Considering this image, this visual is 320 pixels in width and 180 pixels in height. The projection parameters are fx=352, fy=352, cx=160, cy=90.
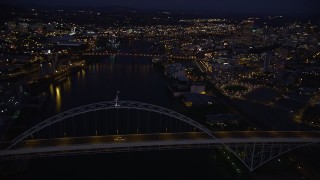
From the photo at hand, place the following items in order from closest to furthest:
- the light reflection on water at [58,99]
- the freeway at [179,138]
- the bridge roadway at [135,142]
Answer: the bridge roadway at [135,142] → the freeway at [179,138] → the light reflection on water at [58,99]

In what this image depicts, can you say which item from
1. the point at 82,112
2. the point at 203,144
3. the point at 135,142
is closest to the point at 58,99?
the point at 82,112

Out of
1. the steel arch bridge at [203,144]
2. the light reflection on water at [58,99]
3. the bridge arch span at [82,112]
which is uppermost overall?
the bridge arch span at [82,112]

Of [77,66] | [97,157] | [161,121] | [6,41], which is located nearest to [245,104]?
[161,121]

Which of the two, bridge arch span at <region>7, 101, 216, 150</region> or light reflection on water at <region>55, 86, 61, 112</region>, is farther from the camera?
light reflection on water at <region>55, 86, 61, 112</region>

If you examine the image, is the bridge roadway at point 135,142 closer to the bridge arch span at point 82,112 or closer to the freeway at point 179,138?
the freeway at point 179,138

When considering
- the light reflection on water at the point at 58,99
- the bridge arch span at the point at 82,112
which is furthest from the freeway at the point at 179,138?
the light reflection on water at the point at 58,99

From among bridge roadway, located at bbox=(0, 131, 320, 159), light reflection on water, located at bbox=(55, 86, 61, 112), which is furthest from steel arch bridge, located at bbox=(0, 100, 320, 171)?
light reflection on water, located at bbox=(55, 86, 61, 112)

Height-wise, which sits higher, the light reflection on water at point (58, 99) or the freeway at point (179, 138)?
the freeway at point (179, 138)

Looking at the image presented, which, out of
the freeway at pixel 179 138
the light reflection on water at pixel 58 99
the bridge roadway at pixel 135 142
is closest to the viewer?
the bridge roadway at pixel 135 142

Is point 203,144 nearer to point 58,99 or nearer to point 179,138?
point 179,138

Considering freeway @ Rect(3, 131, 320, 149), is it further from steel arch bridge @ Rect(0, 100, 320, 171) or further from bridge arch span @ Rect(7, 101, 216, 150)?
bridge arch span @ Rect(7, 101, 216, 150)
